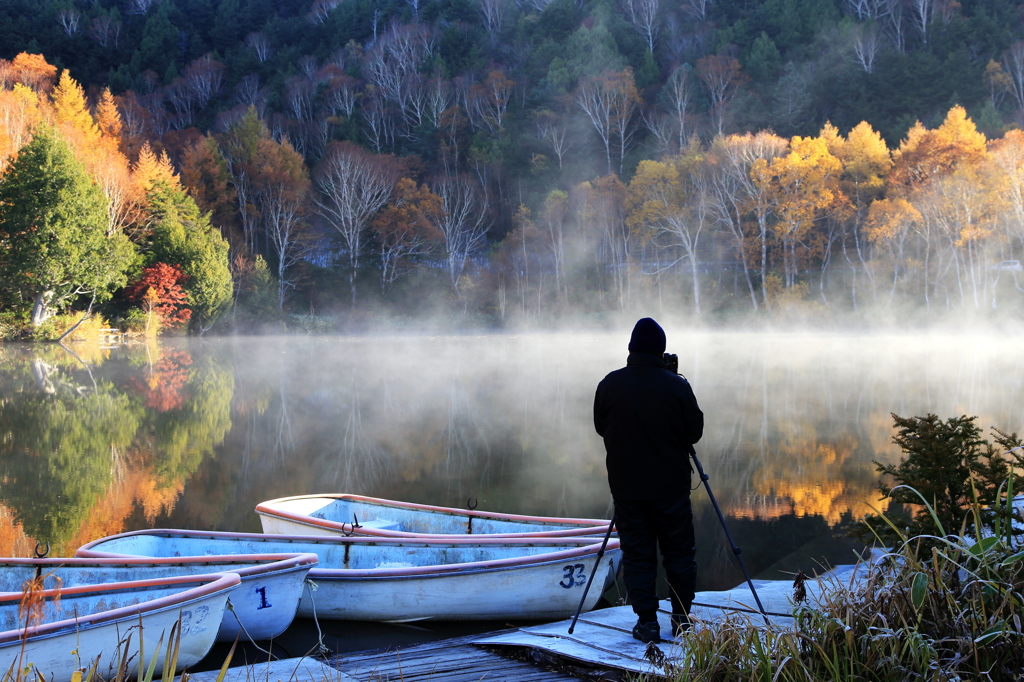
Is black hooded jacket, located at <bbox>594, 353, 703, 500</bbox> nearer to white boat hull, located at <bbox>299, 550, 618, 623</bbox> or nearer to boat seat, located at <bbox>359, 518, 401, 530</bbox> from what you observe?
white boat hull, located at <bbox>299, 550, 618, 623</bbox>

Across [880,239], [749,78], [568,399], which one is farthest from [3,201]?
[749,78]

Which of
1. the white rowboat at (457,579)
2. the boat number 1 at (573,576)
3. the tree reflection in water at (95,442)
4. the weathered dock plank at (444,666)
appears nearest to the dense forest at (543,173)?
the tree reflection in water at (95,442)

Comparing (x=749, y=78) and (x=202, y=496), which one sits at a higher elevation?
(x=749, y=78)

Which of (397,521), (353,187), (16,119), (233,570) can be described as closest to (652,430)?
(233,570)

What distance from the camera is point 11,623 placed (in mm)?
5418

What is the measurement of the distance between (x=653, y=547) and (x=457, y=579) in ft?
6.56

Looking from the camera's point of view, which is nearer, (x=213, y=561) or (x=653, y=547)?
(x=653, y=547)

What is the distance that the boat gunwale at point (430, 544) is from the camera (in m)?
6.33

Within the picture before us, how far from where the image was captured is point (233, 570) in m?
5.91

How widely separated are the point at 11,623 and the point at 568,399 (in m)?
16.2

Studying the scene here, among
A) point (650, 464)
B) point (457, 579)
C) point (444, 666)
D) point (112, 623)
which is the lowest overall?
point (444, 666)

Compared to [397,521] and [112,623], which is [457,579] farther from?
[112,623]

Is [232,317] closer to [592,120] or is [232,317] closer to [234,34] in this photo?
[592,120]

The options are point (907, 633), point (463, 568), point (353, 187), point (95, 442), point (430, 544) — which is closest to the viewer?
point (907, 633)
